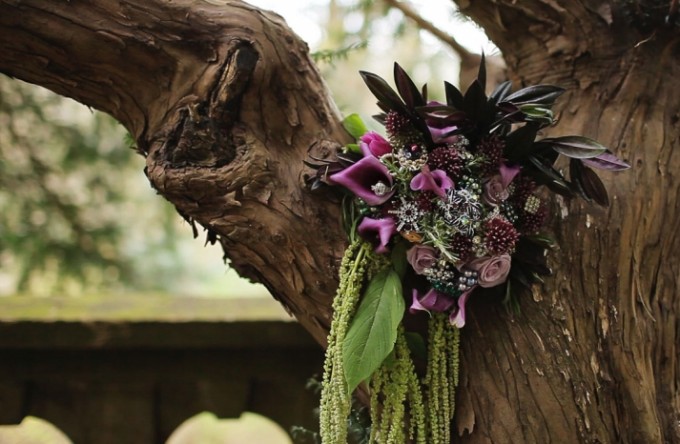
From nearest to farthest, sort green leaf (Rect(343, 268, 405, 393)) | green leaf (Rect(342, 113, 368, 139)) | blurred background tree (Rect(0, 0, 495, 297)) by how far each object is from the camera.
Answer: green leaf (Rect(343, 268, 405, 393)), green leaf (Rect(342, 113, 368, 139)), blurred background tree (Rect(0, 0, 495, 297))

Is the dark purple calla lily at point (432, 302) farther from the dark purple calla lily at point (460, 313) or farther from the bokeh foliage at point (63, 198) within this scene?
the bokeh foliage at point (63, 198)

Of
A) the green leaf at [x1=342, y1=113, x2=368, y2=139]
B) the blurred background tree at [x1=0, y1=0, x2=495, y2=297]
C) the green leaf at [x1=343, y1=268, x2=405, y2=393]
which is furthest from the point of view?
the blurred background tree at [x1=0, y1=0, x2=495, y2=297]

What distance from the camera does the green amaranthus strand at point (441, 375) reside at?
0.87m

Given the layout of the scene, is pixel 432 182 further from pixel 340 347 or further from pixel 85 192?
pixel 85 192

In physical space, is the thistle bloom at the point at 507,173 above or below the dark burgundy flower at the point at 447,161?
below

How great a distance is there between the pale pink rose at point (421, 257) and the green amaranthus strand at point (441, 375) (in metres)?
0.08

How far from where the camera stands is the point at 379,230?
0.86m

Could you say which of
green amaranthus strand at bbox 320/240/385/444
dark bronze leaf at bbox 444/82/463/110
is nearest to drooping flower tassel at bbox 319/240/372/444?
green amaranthus strand at bbox 320/240/385/444

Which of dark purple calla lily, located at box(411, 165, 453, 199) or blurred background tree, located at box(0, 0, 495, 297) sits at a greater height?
blurred background tree, located at box(0, 0, 495, 297)

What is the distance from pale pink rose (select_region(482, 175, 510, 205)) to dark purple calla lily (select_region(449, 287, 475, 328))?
128 millimetres

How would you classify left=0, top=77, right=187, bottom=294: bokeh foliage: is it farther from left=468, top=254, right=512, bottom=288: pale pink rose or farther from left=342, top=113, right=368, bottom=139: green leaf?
left=468, top=254, right=512, bottom=288: pale pink rose

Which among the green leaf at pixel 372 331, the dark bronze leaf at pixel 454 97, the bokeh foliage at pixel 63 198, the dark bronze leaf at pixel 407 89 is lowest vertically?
the green leaf at pixel 372 331

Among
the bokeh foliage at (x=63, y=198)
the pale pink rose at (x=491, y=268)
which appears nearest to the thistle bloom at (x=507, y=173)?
the pale pink rose at (x=491, y=268)

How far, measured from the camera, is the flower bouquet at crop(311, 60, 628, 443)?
0.85 meters
